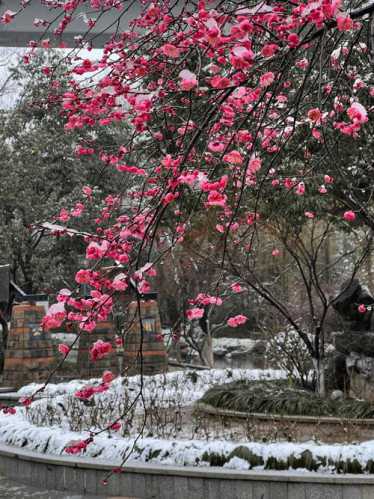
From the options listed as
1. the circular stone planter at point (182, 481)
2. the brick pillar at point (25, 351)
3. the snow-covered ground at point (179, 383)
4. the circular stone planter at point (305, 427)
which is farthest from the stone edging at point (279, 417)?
the brick pillar at point (25, 351)

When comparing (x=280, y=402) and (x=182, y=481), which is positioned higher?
(x=280, y=402)

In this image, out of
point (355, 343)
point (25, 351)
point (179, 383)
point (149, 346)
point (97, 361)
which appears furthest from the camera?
point (97, 361)

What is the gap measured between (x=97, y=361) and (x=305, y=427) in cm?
761

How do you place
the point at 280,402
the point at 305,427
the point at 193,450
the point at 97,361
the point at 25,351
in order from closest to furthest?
the point at 193,450 → the point at 305,427 → the point at 280,402 → the point at 25,351 → the point at 97,361

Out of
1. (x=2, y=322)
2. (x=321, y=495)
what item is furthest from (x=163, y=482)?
(x=2, y=322)

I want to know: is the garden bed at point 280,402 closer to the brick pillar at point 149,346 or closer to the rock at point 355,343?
the rock at point 355,343

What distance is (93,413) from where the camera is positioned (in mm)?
7977

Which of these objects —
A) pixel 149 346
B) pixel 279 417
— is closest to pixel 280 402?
pixel 279 417

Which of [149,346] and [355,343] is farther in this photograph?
[149,346]

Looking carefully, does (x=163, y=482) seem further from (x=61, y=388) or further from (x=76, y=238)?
(x=76, y=238)

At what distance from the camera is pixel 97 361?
48.0 feet

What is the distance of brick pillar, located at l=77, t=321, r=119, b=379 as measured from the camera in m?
14.6

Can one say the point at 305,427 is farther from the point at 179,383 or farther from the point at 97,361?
the point at 97,361

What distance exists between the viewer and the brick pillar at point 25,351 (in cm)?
1398
